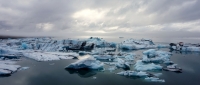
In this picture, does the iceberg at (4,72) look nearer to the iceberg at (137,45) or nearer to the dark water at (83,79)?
the dark water at (83,79)

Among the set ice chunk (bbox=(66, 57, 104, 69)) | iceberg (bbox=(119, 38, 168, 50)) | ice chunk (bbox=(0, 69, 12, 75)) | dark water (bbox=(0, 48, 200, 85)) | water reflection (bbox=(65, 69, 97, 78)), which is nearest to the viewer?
dark water (bbox=(0, 48, 200, 85))

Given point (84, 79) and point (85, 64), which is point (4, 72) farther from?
point (85, 64)

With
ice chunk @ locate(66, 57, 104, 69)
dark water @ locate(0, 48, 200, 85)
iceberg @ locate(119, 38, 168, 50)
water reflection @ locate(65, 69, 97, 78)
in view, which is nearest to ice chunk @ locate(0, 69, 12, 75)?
dark water @ locate(0, 48, 200, 85)

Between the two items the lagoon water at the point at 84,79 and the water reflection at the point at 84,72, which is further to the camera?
the water reflection at the point at 84,72

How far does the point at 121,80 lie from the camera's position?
9.92 m

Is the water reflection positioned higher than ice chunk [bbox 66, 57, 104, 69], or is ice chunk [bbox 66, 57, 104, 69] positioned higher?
ice chunk [bbox 66, 57, 104, 69]

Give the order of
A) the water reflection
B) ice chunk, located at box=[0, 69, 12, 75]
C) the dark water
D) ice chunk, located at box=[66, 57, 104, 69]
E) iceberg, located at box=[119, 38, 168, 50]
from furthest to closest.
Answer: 1. iceberg, located at box=[119, 38, 168, 50]
2. ice chunk, located at box=[66, 57, 104, 69]
3. the water reflection
4. ice chunk, located at box=[0, 69, 12, 75]
5. the dark water

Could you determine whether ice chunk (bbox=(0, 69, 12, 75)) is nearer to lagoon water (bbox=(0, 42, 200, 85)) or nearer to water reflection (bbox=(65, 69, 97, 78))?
lagoon water (bbox=(0, 42, 200, 85))

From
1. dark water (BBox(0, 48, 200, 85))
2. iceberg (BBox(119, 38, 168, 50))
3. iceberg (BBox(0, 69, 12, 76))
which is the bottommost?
dark water (BBox(0, 48, 200, 85))

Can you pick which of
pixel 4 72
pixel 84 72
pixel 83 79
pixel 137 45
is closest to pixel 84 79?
pixel 83 79

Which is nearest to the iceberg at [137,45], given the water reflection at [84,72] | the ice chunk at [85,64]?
the ice chunk at [85,64]

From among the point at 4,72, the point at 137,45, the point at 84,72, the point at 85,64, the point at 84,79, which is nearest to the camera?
the point at 84,79

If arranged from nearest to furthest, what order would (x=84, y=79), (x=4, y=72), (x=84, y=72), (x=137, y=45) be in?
(x=84, y=79)
(x=4, y=72)
(x=84, y=72)
(x=137, y=45)

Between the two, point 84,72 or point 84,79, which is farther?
point 84,72
